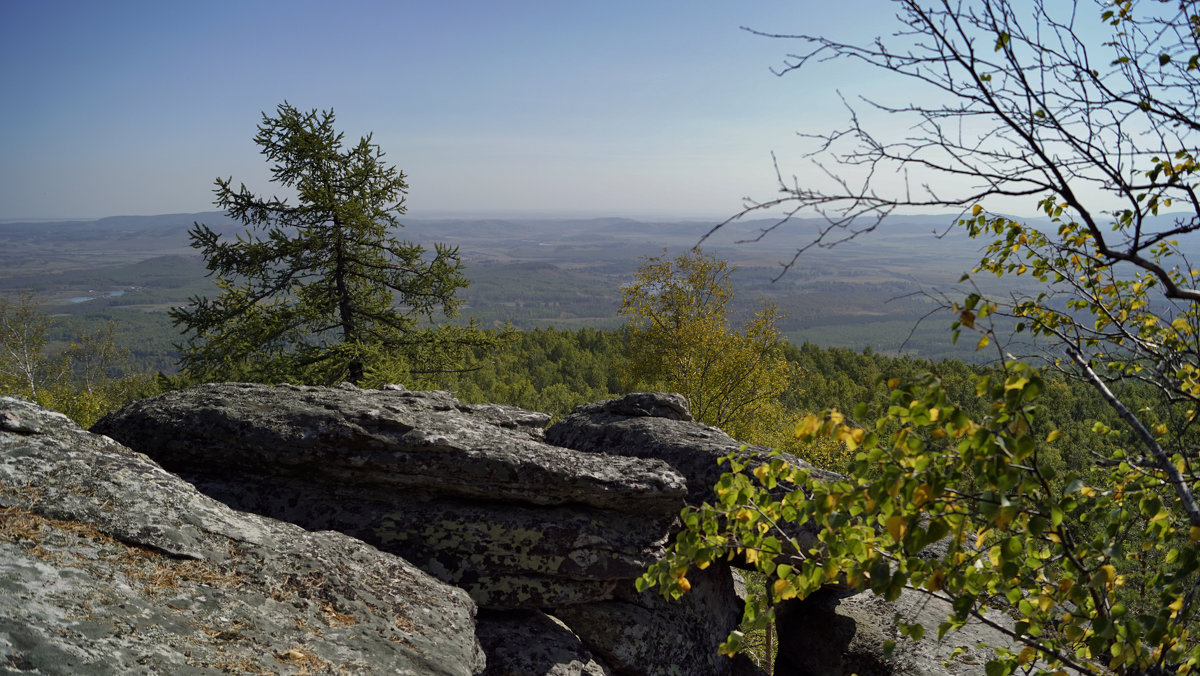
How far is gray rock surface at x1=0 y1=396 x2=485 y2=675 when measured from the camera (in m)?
4.07

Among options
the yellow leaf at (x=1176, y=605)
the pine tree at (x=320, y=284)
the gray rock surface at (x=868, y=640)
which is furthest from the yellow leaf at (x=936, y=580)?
the pine tree at (x=320, y=284)

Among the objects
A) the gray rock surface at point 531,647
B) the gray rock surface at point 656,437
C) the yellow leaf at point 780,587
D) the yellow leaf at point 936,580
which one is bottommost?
the gray rock surface at point 531,647

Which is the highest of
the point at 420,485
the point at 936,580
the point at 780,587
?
the point at 936,580

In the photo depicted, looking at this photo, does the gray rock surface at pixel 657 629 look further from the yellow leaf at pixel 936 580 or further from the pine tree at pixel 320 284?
the pine tree at pixel 320 284

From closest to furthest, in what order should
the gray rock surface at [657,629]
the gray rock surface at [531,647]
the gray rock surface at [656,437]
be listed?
the gray rock surface at [531,647] < the gray rock surface at [657,629] < the gray rock surface at [656,437]

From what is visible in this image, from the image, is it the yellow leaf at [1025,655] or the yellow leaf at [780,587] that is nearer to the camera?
the yellow leaf at [1025,655]

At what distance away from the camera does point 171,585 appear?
→ 496cm

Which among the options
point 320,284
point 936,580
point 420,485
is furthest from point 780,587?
point 320,284

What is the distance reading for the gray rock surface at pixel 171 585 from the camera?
407 centimetres

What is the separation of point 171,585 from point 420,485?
3746 millimetres

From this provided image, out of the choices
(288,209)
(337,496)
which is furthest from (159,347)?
(337,496)

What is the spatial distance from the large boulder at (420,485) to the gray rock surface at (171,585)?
4.10 ft

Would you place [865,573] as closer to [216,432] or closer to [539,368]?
[216,432]

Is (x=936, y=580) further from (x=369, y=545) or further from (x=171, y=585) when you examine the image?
(x=369, y=545)
